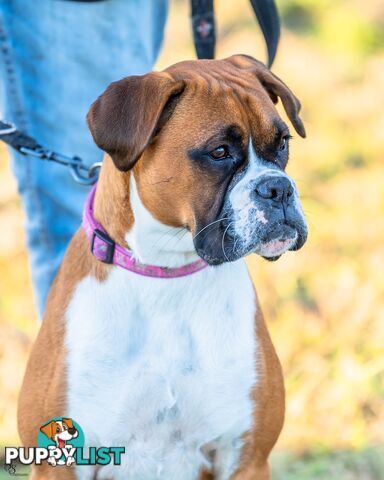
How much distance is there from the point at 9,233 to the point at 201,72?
3.15 m

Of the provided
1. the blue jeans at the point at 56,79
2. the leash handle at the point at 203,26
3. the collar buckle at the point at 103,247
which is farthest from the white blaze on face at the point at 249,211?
the blue jeans at the point at 56,79

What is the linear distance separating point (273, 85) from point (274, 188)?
19.8 inches

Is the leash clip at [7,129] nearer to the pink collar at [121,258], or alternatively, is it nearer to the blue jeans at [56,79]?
the blue jeans at [56,79]

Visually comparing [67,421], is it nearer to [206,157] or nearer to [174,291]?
[174,291]

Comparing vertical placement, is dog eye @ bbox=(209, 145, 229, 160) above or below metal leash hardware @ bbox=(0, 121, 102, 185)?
above

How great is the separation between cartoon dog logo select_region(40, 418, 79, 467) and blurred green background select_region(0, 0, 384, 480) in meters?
1.33

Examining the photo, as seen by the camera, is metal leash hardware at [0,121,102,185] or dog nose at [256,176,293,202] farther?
metal leash hardware at [0,121,102,185]

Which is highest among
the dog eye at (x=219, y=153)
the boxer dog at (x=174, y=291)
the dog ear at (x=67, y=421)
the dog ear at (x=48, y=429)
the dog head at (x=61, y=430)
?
the dog eye at (x=219, y=153)

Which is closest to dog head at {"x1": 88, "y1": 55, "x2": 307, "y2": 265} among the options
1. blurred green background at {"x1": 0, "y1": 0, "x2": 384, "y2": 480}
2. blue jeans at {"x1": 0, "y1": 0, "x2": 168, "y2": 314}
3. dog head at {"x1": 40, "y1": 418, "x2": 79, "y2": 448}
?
dog head at {"x1": 40, "y1": 418, "x2": 79, "y2": 448}

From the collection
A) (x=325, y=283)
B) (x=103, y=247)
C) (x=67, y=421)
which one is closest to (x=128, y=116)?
(x=103, y=247)

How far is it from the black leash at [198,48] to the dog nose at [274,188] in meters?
0.76

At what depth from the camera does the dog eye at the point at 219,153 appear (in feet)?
9.47

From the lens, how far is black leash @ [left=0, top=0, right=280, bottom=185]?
3.48 meters

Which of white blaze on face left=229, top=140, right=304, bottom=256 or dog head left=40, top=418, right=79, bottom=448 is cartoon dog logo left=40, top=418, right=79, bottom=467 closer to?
dog head left=40, top=418, right=79, bottom=448
